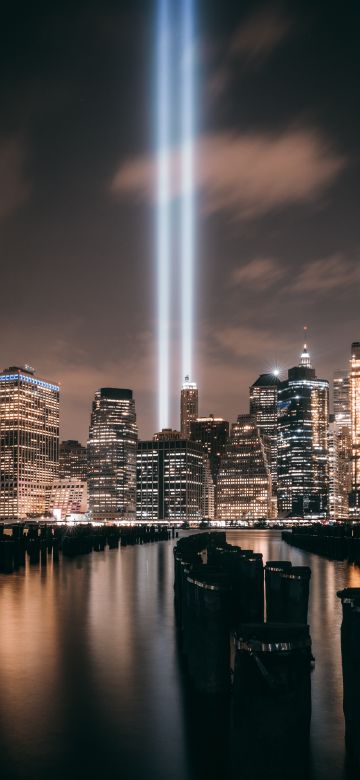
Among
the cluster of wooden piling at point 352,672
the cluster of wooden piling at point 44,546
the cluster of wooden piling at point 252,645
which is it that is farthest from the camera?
the cluster of wooden piling at point 44,546

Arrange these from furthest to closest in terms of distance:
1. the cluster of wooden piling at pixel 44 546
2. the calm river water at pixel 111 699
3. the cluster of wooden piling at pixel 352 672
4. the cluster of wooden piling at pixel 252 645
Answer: the cluster of wooden piling at pixel 44 546, the calm river water at pixel 111 699, the cluster of wooden piling at pixel 352 672, the cluster of wooden piling at pixel 252 645

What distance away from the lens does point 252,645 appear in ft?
31.8

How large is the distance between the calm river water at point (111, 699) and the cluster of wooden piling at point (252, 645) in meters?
0.60

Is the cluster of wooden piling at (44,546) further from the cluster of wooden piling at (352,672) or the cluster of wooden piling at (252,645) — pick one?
the cluster of wooden piling at (352,672)

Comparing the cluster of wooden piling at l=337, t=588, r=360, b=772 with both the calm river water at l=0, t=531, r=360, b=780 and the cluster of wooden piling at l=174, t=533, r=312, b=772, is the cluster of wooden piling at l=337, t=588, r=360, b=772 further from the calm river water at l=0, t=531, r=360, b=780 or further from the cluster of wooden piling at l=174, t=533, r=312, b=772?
the cluster of wooden piling at l=174, t=533, r=312, b=772

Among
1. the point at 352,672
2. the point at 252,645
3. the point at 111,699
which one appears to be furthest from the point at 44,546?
the point at 252,645

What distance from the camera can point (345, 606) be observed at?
11508 millimetres

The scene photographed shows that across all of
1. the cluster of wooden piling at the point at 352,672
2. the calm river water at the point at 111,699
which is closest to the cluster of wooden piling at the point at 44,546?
the calm river water at the point at 111,699

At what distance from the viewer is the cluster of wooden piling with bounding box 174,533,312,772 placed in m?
9.44

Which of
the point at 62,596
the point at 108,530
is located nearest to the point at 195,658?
the point at 62,596

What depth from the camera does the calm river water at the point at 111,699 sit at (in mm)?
11016

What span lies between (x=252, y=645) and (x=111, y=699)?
5955 millimetres

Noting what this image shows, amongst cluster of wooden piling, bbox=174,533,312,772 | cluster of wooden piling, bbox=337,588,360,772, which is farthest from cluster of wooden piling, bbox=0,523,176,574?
cluster of wooden piling, bbox=337,588,360,772

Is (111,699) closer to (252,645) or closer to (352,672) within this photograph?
(352,672)
